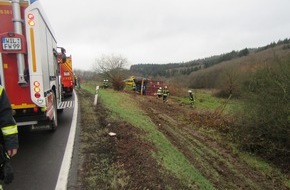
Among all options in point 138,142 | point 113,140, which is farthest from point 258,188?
point 113,140

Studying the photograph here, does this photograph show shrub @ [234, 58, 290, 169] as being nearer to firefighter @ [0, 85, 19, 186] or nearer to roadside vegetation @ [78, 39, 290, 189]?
roadside vegetation @ [78, 39, 290, 189]

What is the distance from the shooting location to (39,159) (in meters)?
6.12

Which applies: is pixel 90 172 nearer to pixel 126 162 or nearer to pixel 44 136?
pixel 126 162

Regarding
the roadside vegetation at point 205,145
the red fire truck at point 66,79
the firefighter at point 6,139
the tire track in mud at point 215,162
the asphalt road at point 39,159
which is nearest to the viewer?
the firefighter at point 6,139

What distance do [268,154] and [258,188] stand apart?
145 inches

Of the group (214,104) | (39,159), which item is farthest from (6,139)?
(214,104)

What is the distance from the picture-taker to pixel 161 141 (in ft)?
29.2

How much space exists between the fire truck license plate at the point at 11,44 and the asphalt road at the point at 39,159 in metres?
2.34

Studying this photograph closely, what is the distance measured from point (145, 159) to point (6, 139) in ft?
10.8

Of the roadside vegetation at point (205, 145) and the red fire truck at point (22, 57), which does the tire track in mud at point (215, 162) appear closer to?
the roadside vegetation at point (205, 145)

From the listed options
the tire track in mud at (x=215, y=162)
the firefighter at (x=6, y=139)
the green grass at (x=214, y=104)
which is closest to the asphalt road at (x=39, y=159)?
the firefighter at (x=6, y=139)

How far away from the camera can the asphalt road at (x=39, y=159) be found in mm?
4887

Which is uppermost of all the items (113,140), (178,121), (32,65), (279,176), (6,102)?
(32,65)

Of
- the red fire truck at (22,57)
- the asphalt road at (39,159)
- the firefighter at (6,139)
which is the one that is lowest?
the asphalt road at (39,159)
